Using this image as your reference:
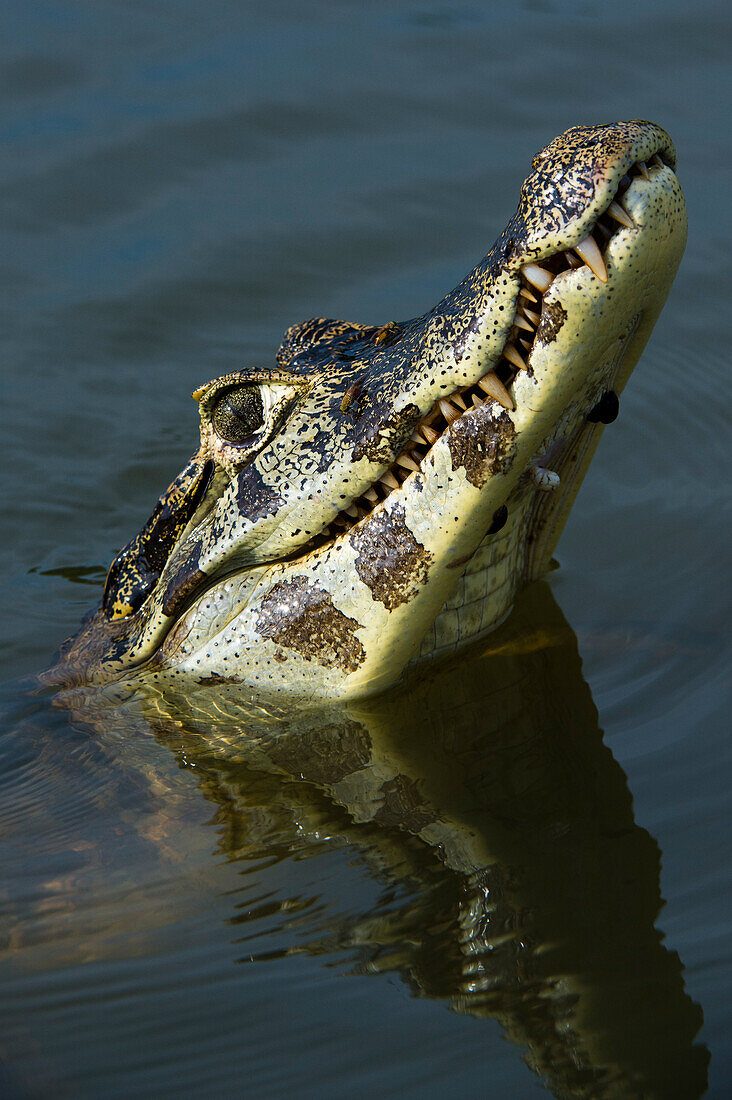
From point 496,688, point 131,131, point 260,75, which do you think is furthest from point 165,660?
point 260,75

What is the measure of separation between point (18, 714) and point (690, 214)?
16.6 ft

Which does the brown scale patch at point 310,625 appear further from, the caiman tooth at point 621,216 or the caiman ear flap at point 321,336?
the caiman tooth at point 621,216

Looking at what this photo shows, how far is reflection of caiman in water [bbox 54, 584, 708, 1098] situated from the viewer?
281 cm

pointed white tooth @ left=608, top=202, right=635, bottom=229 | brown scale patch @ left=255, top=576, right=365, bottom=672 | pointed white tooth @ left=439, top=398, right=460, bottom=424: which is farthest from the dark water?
pointed white tooth @ left=608, top=202, right=635, bottom=229

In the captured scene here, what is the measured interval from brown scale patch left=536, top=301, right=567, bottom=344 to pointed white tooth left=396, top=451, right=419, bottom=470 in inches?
20.8

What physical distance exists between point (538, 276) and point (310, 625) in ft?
4.17

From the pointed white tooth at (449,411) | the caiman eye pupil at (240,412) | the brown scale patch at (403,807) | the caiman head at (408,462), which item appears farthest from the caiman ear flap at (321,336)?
the brown scale patch at (403,807)

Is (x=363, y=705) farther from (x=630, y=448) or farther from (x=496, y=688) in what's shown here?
(x=630, y=448)

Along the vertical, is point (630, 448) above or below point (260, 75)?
below

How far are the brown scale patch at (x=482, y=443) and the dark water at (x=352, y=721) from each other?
1.00 m

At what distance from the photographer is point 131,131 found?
8555 millimetres

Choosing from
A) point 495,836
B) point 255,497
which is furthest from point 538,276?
point 495,836

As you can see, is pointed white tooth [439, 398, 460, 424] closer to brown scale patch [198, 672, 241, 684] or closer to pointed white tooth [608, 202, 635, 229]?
pointed white tooth [608, 202, 635, 229]

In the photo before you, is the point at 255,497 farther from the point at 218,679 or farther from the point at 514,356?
the point at 514,356
